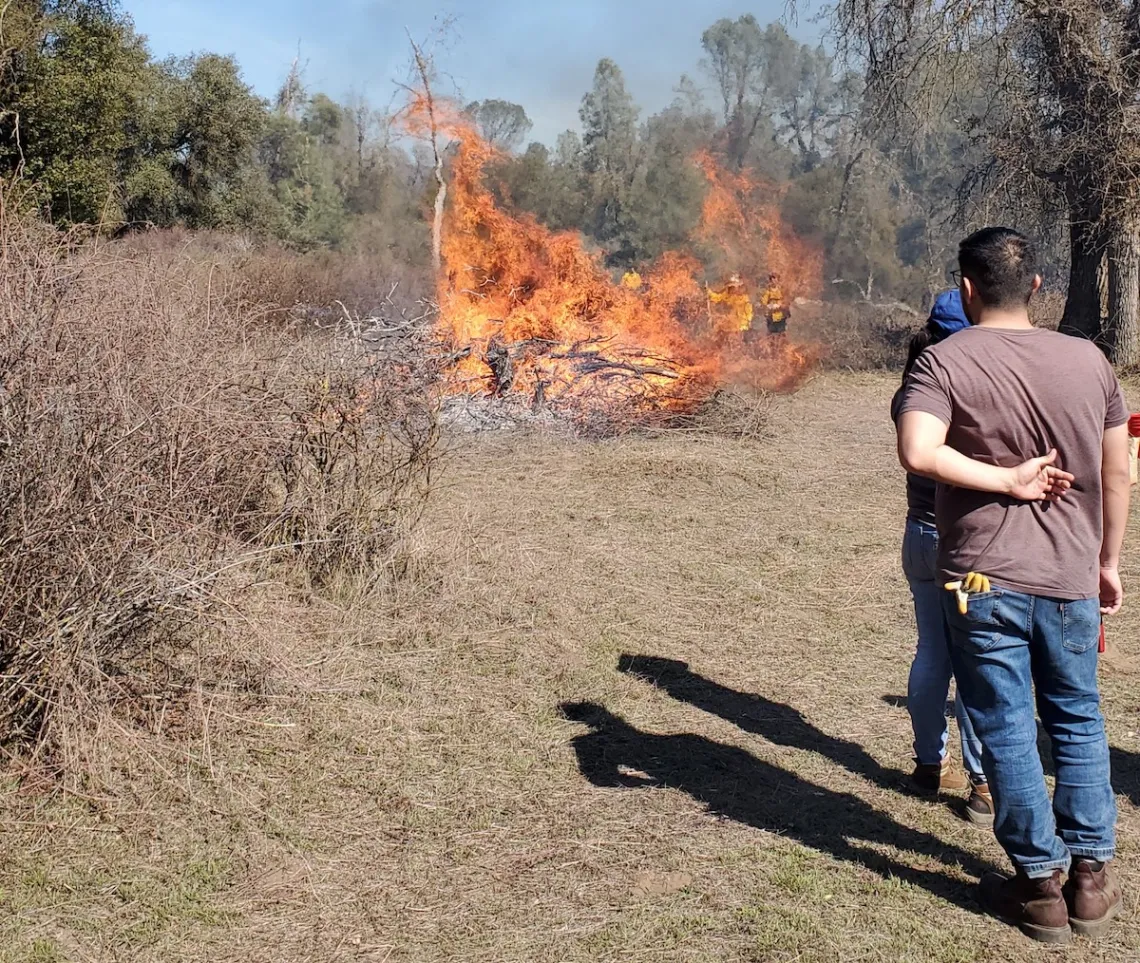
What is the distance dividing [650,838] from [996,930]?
1.10 metres

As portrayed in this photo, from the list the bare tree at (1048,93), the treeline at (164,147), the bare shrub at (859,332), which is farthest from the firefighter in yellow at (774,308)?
the treeline at (164,147)

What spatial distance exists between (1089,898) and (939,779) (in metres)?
0.97

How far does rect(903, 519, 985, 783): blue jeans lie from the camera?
3721 millimetres

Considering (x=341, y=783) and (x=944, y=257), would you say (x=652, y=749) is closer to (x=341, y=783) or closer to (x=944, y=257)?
(x=341, y=783)

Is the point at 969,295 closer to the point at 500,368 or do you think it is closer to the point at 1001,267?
the point at 1001,267

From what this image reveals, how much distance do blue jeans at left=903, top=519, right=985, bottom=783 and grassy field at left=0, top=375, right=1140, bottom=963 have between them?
0.23 m

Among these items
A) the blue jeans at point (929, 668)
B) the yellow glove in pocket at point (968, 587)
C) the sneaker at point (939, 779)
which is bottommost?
the sneaker at point (939, 779)

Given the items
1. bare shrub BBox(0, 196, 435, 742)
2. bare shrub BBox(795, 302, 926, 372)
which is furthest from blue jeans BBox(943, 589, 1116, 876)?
bare shrub BBox(795, 302, 926, 372)

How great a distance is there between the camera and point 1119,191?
14.5 m

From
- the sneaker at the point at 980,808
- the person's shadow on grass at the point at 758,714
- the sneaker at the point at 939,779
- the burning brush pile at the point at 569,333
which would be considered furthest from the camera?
the burning brush pile at the point at 569,333

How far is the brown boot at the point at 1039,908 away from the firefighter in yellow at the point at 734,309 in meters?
12.4

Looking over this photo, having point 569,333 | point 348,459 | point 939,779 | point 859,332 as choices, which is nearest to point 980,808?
point 939,779

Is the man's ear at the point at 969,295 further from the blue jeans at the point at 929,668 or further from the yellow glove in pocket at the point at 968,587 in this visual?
the blue jeans at the point at 929,668

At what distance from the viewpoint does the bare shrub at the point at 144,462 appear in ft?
12.3
